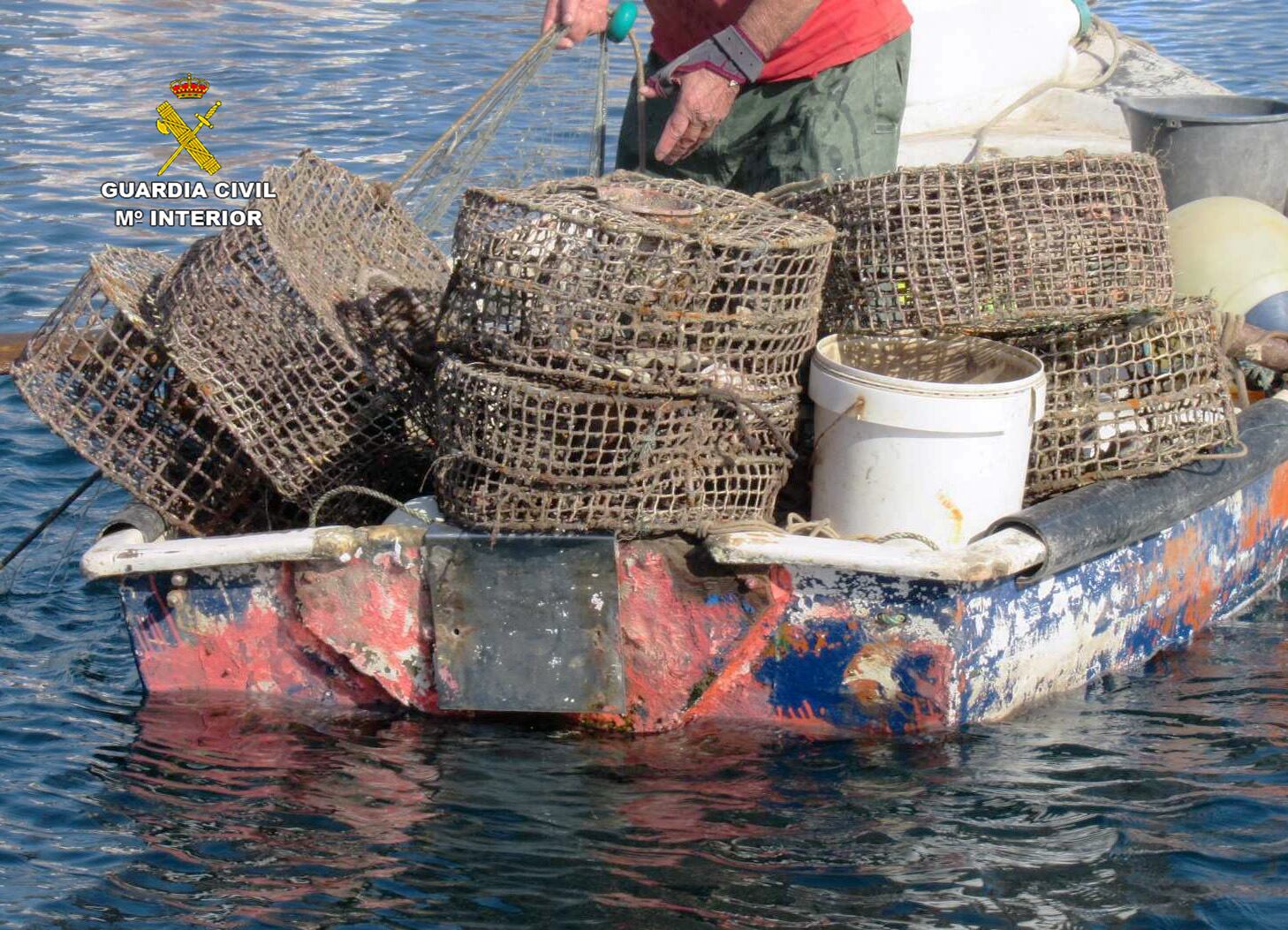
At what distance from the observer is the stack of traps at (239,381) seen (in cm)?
413

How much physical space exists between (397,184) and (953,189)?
71.4 inches

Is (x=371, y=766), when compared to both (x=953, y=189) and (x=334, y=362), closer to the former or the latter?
(x=334, y=362)

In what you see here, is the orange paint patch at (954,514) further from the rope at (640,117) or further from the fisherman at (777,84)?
the rope at (640,117)

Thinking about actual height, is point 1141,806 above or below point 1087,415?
below

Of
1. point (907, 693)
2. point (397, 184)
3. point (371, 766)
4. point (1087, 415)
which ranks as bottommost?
point (371, 766)

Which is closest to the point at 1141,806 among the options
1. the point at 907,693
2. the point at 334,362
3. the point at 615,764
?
the point at 907,693

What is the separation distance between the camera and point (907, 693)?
12.8 feet

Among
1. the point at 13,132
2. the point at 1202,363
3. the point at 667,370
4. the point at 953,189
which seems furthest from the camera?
the point at 13,132

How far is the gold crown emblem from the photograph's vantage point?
1261cm

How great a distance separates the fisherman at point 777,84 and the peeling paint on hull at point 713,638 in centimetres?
153

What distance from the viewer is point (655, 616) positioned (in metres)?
3.94

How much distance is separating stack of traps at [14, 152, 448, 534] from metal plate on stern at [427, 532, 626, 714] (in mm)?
554

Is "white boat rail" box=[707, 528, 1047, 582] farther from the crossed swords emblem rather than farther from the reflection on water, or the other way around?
the crossed swords emblem

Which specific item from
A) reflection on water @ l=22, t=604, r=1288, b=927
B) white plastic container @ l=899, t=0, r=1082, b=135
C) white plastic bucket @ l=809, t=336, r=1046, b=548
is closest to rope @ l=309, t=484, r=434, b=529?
reflection on water @ l=22, t=604, r=1288, b=927
